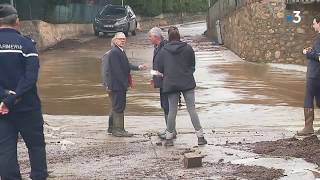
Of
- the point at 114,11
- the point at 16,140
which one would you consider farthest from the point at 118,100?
the point at 114,11

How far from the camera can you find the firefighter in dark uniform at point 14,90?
5.48 meters

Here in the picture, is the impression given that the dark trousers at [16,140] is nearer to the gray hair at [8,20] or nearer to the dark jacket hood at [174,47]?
the gray hair at [8,20]

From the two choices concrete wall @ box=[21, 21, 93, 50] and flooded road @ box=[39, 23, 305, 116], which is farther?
concrete wall @ box=[21, 21, 93, 50]

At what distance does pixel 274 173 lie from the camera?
6.27m

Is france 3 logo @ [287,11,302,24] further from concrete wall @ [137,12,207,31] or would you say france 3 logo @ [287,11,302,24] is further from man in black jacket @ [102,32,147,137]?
concrete wall @ [137,12,207,31]

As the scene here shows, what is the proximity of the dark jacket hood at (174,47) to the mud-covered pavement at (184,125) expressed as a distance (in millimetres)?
1306

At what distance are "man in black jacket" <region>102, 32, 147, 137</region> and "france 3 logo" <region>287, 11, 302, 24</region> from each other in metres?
9.61

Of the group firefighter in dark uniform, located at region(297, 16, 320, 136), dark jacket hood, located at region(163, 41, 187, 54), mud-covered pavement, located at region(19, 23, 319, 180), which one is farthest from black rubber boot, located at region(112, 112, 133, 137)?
firefighter in dark uniform, located at region(297, 16, 320, 136)

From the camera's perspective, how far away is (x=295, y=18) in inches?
712

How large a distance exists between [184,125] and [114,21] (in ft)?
70.5

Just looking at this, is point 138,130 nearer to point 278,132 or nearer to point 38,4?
point 278,132

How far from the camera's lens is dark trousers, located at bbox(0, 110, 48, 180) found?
5.54 meters

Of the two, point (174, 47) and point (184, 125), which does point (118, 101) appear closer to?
point (184, 125)

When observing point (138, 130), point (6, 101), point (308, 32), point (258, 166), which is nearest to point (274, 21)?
point (308, 32)
